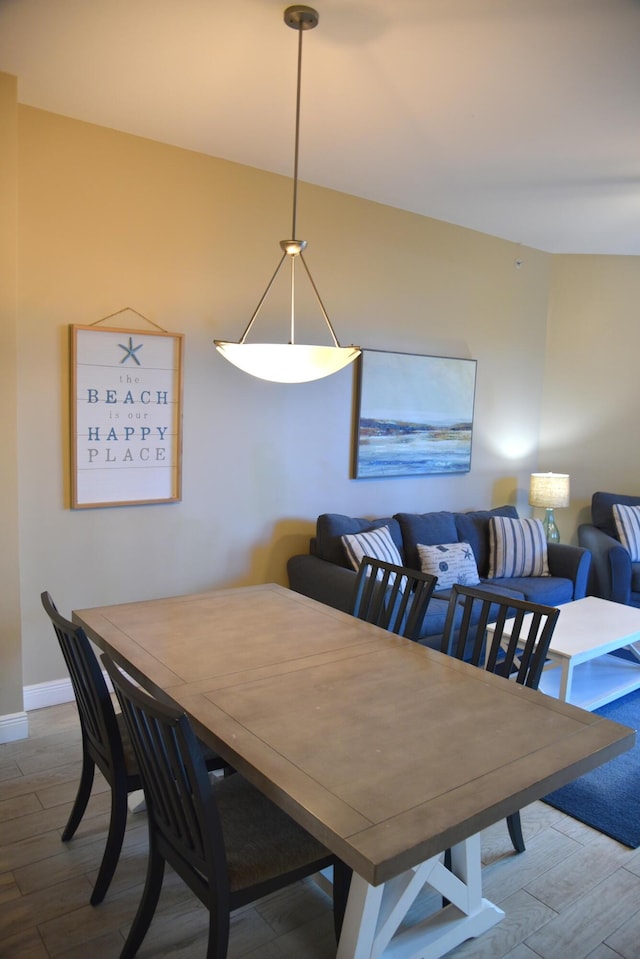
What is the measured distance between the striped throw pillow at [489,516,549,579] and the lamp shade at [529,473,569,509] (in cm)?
48

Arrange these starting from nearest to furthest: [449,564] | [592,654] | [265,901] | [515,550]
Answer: [265,901] < [592,654] < [449,564] < [515,550]

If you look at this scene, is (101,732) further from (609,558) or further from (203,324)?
(609,558)

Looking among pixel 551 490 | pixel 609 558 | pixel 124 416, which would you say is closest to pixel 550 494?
pixel 551 490

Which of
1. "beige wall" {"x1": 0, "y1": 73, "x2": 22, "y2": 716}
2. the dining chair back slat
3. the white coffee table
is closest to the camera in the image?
the dining chair back slat

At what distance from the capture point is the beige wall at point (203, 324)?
3.10 metres

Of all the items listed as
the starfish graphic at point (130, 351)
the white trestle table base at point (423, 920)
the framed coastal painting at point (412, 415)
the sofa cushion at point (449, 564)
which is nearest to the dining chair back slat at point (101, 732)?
the white trestle table base at point (423, 920)

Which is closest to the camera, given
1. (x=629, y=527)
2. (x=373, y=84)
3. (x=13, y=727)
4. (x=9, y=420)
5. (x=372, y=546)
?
(x=373, y=84)

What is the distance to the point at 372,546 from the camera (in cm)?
377

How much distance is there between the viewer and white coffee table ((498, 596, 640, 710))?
3094 millimetres

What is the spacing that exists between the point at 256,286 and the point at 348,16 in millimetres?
1671

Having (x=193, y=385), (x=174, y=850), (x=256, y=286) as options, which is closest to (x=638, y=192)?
(x=256, y=286)

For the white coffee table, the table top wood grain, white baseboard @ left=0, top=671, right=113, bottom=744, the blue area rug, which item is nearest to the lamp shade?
the white coffee table

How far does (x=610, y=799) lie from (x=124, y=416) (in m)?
2.76

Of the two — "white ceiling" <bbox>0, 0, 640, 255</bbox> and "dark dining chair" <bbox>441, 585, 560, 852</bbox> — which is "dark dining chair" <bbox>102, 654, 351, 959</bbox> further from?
"white ceiling" <bbox>0, 0, 640, 255</bbox>
